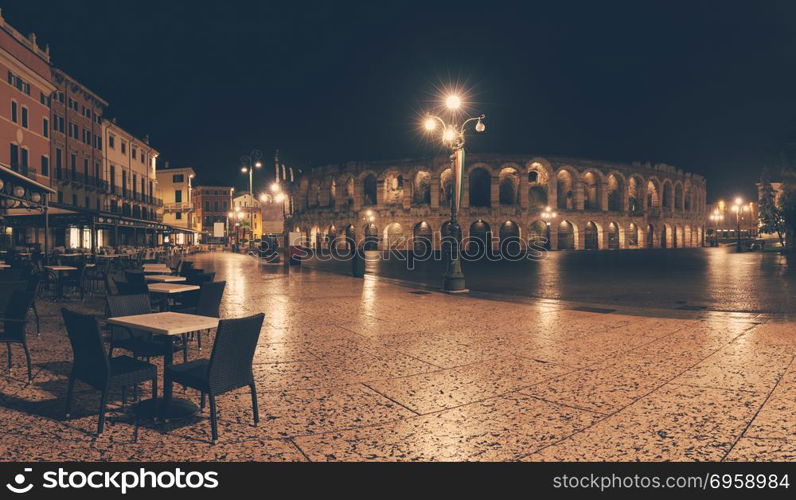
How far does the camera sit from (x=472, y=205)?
48062mm

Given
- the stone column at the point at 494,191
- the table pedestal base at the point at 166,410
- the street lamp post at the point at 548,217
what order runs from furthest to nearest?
the street lamp post at the point at 548,217 < the stone column at the point at 494,191 < the table pedestal base at the point at 166,410

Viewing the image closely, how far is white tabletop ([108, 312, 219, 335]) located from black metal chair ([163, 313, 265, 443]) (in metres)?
0.40

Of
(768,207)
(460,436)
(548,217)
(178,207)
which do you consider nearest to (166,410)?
(460,436)

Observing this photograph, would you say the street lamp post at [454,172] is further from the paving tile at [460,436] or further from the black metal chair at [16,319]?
the black metal chair at [16,319]

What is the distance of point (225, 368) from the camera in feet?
12.1

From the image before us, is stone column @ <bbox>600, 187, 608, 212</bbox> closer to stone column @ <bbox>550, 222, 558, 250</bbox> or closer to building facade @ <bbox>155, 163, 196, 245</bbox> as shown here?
stone column @ <bbox>550, 222, 558, 250</bbox>

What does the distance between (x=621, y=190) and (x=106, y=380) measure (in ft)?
183

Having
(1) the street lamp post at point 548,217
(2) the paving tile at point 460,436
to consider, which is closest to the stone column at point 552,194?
(1) the street lamp post at point 548,217

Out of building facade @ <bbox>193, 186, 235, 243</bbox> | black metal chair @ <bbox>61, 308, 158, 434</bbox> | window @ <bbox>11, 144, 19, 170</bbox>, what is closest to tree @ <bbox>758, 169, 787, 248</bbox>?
black metal chair @ <bbox>61, 308, 158, 434</bbox>

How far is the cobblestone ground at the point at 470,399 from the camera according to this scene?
3.42 metres

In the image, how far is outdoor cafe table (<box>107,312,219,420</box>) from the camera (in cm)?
407

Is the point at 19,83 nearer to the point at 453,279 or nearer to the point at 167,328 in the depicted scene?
the point at 453,279

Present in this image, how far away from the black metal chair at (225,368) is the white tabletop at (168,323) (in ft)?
1.31

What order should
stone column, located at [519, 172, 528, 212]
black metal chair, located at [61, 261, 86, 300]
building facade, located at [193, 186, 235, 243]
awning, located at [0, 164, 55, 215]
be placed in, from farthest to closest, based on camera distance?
building facade, located at [193, 186, 235, 243] → stone column, located at [519, 172, 528, 212] → black metal chair, located at [61, 261, 86, 300] → awning, located at [0, 164, 55, 215]
